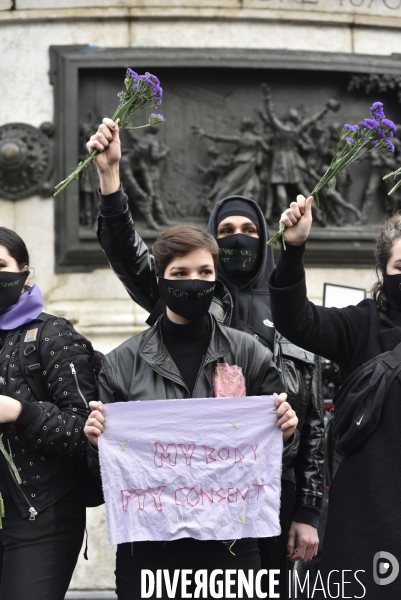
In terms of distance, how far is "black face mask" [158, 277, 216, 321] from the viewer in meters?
3.68

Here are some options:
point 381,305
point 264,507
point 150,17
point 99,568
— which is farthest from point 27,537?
point 150,17

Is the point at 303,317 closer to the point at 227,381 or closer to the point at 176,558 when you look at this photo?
the point at 227,381

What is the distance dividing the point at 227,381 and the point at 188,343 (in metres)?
0.20

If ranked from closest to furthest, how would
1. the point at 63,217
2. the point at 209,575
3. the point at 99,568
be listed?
the point at 209,575 → the point at 99,568 → the point at 63,217

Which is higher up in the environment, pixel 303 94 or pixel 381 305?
pixel 303 94

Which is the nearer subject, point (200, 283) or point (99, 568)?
point (200, 283)

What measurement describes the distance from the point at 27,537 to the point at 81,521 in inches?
9.0

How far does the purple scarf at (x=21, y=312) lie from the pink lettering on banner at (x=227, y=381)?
76 cm

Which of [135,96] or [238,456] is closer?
[238,456]

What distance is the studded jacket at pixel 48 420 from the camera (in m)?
3.71

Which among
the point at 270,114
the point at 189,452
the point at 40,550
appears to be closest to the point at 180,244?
the point at 189,452

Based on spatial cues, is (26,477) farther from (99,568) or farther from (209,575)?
(99,568)

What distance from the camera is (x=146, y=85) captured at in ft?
13.0

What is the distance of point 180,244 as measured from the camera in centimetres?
372
